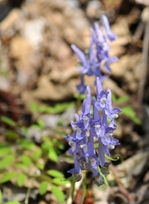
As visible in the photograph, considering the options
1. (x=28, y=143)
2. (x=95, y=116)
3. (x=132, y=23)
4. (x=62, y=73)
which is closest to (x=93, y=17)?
(x=132, y=23)

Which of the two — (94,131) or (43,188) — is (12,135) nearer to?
(43,188)

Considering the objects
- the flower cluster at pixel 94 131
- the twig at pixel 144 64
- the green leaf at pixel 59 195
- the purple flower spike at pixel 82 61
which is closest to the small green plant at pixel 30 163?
the green leaf at pixel 59 195

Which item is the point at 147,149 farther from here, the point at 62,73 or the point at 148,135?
the point at 62,73

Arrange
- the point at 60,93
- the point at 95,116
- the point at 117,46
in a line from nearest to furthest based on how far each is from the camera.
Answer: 1. the point at 95,116
2. the point at 60,93
3. the point at 117,46

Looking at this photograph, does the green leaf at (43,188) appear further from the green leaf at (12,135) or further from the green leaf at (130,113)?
the green leaf at (130,113)

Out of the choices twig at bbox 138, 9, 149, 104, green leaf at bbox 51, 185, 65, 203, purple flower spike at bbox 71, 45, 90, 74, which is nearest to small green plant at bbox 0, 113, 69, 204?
green leaf at bbox 51, 185, 65, 203

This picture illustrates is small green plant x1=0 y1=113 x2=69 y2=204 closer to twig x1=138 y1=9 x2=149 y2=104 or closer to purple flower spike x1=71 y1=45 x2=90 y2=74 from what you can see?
purple flower spike x1=71 y1=45 x2=90 y2=74
